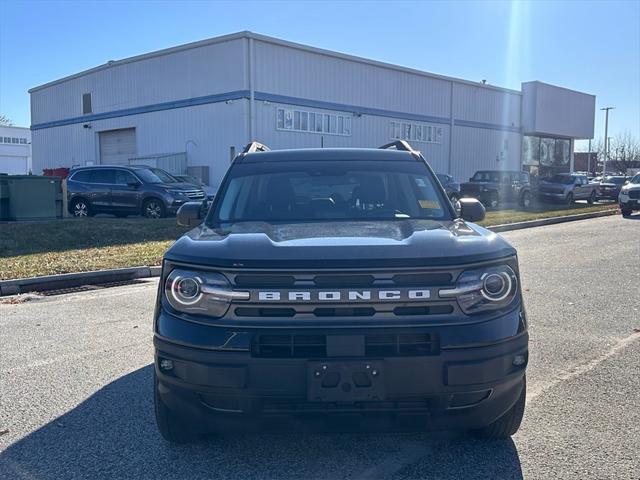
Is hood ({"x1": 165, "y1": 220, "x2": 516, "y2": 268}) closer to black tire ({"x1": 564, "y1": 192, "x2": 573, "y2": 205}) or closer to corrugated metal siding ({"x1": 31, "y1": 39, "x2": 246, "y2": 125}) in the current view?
corrugated metal siding ({"x1": 31, "y1": 39, "x2": 246, "y2": 125})

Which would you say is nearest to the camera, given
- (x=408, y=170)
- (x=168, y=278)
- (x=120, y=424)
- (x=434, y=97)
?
(x=168, y=278)

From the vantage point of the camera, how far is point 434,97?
33469 mm

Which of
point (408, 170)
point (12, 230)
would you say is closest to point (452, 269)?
point (408, 170)

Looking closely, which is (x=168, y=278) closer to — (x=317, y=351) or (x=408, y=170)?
(x=317, y=351)

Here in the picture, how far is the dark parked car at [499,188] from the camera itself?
26.6 meters

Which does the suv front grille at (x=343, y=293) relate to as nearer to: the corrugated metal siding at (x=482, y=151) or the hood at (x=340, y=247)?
the hood at (x=340, y=247)

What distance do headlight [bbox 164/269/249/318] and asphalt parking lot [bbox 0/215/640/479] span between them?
0.90m

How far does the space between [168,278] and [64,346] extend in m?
3.12

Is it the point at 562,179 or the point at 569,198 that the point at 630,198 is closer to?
the point at 569,198

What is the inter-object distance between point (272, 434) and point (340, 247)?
3.97 feet

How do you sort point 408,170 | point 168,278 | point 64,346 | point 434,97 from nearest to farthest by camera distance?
point 168,278
point 408,170
point 64,346
point 434,97

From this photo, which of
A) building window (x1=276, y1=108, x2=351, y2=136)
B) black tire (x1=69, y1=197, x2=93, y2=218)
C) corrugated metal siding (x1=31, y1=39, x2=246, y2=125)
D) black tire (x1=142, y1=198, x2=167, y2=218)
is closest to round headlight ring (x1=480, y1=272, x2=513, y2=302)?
black tire (x1=142, y1=198, x2=167, y2=218)

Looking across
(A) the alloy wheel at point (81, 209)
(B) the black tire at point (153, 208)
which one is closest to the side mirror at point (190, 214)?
(B) the black tire at point (153, 208)

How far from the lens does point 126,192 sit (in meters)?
18.6
